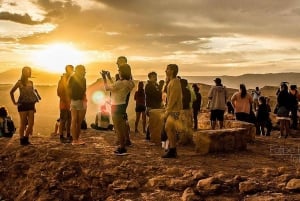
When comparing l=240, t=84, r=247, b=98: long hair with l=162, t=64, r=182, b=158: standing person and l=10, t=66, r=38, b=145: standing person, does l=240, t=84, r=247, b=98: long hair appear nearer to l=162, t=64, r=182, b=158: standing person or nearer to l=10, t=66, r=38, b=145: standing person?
l=162, t=64, r=182, b=158: standing person

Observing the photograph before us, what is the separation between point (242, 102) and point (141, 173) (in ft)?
21.6

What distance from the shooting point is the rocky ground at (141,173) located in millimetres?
7250

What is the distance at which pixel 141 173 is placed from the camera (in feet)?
27.4

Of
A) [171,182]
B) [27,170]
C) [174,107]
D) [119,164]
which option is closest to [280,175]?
[171,182]

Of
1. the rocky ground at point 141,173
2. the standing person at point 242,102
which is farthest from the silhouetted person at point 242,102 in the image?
the rocky ground at point 141,173

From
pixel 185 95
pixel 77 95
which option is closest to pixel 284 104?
pixel 185 95

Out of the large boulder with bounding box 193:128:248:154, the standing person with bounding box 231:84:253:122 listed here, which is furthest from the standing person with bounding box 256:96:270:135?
the large boulder with bounding box 193:128:248:154

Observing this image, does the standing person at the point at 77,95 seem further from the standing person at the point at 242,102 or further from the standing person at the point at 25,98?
the standing person at the point at 242,102

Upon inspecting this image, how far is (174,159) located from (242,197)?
8.47ft

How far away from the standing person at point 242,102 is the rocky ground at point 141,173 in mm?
2557

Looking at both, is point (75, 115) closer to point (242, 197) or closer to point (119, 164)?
point (119, 164)

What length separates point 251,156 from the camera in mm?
10133

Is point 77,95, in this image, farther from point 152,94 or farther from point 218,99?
point 218,99

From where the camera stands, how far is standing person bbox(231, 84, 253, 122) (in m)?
13.6
